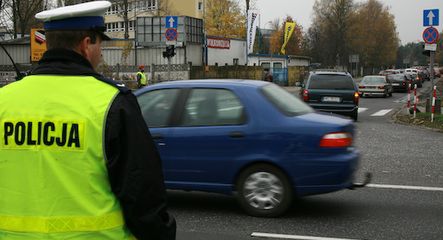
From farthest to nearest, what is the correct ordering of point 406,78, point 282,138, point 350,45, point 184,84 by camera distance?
point 350,45
point 406,78
point 184,84
point 282,138

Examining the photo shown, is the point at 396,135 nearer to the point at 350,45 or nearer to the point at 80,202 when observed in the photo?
the point at 80,202

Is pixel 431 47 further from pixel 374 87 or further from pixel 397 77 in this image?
pixel 397 77

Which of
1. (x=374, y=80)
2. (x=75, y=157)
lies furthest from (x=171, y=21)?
(x=75, y=157)

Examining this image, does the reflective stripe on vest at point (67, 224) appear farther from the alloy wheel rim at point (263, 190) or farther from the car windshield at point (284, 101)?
the car windshield at point (284, 101)

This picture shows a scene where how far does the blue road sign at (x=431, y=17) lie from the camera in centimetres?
1878

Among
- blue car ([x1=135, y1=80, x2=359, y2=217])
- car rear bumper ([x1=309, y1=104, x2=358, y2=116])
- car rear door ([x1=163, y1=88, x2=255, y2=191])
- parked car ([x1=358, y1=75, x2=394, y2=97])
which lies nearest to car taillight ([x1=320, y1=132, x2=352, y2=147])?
blue car ([x1=135, y1=80, x2=359, y2=217])

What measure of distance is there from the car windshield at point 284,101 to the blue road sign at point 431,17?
1379cm

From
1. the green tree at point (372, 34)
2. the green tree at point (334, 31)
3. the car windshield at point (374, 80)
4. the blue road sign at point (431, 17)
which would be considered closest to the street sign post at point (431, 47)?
the blue road sign at point (431, 17)

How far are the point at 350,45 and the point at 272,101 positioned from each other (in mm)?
91245

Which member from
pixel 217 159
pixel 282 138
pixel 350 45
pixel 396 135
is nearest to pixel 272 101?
pixel 282 138

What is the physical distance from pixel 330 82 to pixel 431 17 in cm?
440

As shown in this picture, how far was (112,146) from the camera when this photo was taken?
6.53 ft

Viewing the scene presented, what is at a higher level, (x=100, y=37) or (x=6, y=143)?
(x=100, y=37)

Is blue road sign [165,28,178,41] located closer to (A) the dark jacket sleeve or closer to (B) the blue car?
(B) the blue car
